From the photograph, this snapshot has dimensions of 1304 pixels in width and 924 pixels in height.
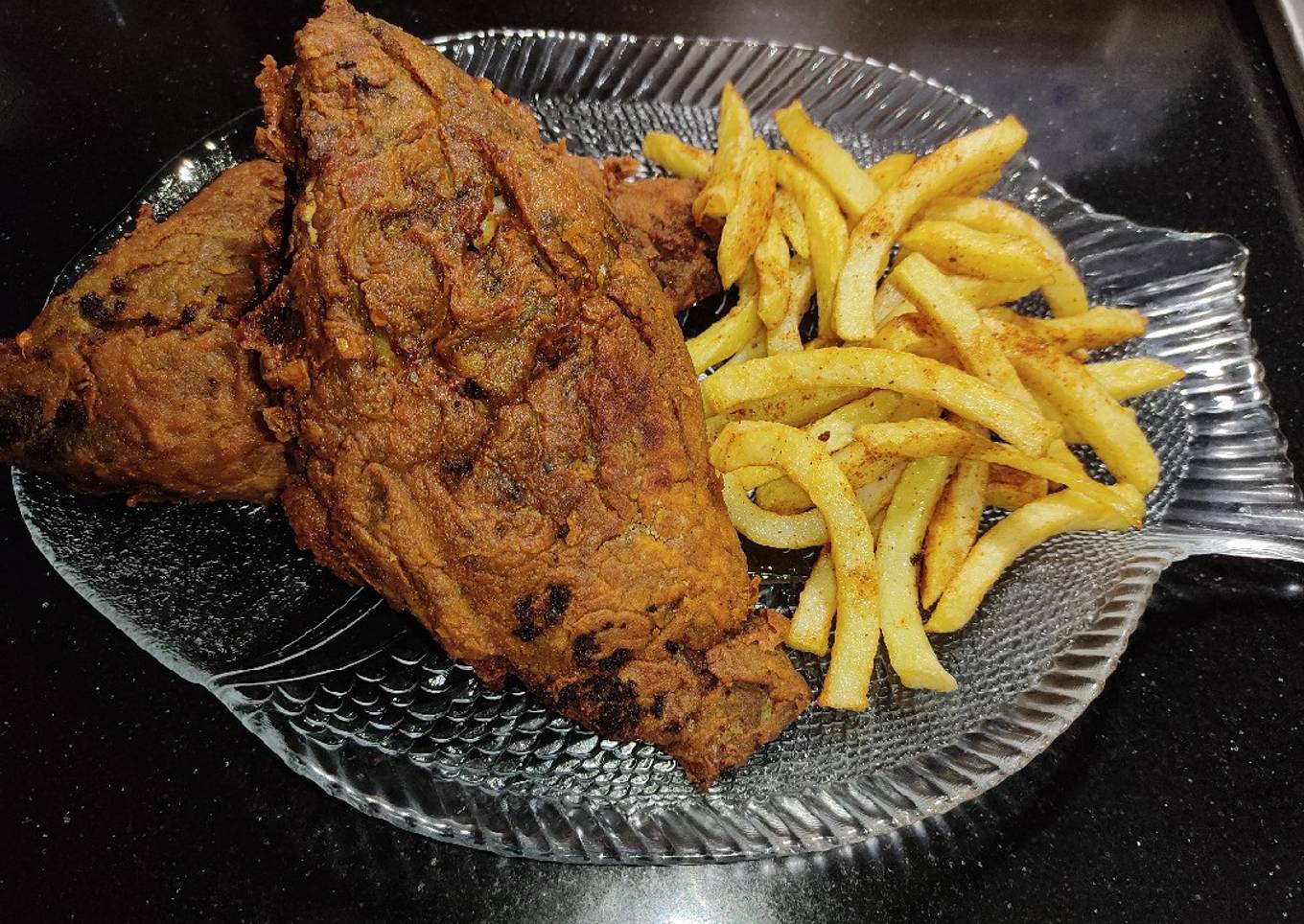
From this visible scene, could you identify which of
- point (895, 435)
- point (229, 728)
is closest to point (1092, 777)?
point (895, 435)

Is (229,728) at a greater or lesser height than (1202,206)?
greater

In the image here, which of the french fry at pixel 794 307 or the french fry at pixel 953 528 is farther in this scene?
the french fry at pixel 794 307

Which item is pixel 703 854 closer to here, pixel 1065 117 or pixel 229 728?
pixel 229 728

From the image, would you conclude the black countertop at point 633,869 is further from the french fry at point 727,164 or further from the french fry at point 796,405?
the french fry at point 727,164

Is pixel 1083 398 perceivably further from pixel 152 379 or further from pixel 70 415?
pixel 70 415

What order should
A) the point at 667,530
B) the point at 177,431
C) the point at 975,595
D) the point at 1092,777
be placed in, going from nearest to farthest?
1. the point at 667,530
2. the point at 177,431
3. the point at 975,595
4. the point at 1092,777

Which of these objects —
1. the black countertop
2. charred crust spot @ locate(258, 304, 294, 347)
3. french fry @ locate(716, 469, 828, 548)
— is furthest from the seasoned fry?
the black countertop

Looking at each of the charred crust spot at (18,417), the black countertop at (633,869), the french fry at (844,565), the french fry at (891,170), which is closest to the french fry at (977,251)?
the french fry at (891,170)
